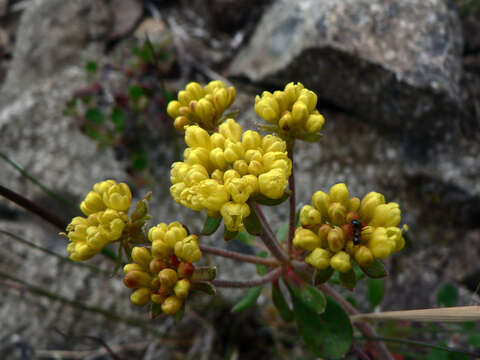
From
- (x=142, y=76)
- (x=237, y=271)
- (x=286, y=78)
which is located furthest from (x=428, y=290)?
(x=142, y=76)

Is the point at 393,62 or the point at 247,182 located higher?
the point at 393,62

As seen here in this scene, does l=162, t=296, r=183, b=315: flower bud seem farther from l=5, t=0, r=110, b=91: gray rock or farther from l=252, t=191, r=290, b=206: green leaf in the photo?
l=5, t=0, r=110, b=91: gray rock

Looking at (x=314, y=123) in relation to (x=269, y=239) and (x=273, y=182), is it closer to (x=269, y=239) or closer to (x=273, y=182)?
(x=273, y=182)

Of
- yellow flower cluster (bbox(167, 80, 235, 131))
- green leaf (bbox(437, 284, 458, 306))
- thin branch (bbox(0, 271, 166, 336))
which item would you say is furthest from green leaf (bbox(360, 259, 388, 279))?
A: thin branch (bbox(0, 271, 166, 336))

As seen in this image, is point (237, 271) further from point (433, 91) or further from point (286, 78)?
point (433, 91)

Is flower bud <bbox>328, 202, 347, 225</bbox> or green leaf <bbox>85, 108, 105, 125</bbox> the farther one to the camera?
green leaf <bbox>85, 108, 105, 125</bbox>

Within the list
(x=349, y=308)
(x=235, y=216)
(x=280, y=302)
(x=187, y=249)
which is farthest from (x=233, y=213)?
(x=349, y=308)
